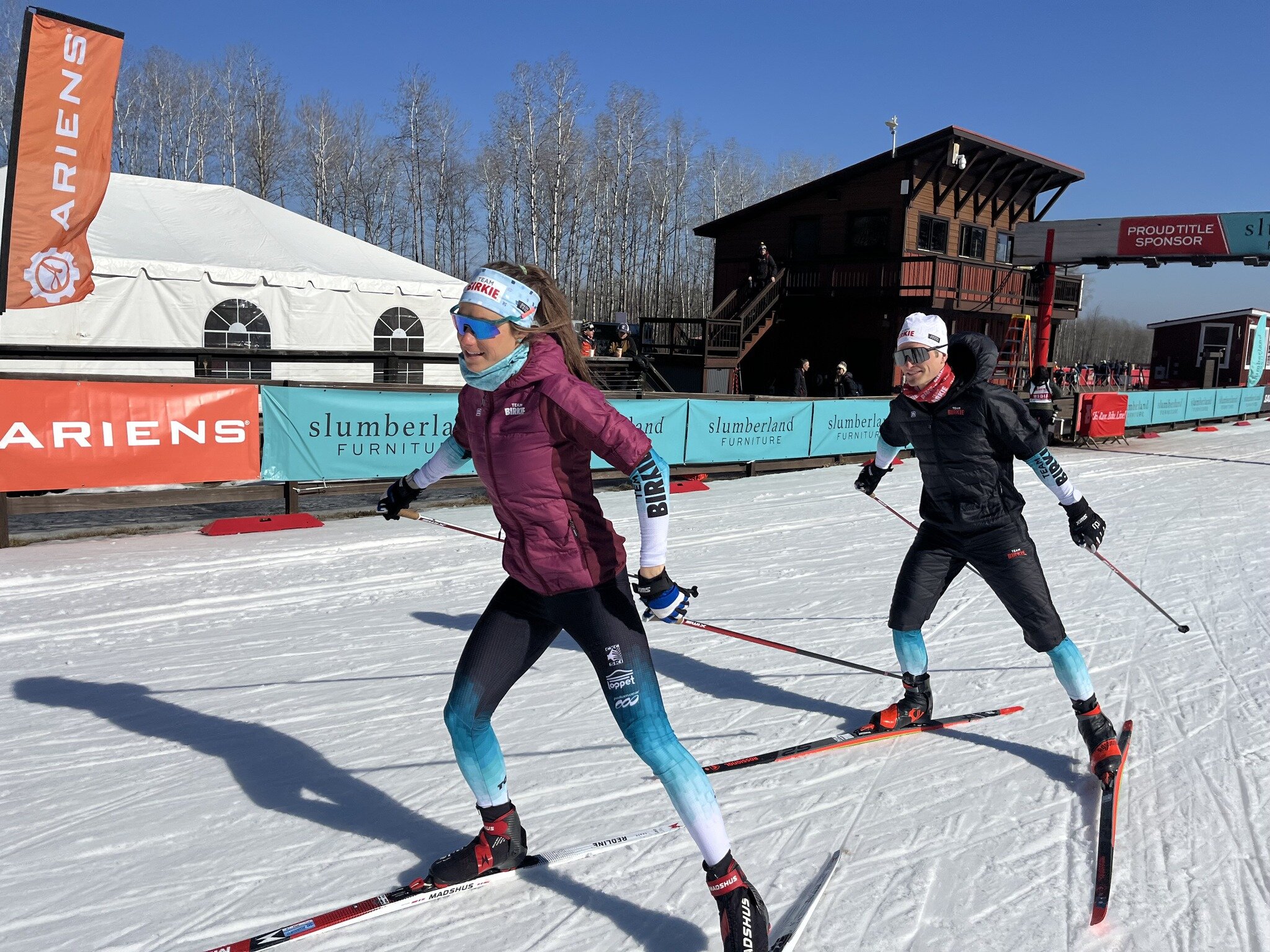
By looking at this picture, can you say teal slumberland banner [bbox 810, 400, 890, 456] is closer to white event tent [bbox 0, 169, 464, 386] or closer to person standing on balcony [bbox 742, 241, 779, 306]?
white event tent [bbox 0, 169, 464, 386]

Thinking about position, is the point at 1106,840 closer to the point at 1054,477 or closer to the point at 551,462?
the point at 1054,477

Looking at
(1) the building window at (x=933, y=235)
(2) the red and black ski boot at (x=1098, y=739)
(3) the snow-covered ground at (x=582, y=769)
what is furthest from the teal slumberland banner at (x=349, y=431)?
(1) the building window at (x=933, y=235)

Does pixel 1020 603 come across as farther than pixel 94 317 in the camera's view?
No

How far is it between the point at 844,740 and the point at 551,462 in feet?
7.36

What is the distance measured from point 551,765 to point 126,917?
61.9 inches

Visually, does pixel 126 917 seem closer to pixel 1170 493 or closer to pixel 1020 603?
pixel 1020 603

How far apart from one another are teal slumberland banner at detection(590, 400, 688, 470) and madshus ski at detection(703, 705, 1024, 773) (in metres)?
7.11

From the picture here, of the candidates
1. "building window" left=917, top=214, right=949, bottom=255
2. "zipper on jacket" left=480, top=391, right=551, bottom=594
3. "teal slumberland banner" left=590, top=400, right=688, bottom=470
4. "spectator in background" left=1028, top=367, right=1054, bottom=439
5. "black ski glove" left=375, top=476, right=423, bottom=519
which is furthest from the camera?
"building window" left=917, top=214, right=949, bottom=255

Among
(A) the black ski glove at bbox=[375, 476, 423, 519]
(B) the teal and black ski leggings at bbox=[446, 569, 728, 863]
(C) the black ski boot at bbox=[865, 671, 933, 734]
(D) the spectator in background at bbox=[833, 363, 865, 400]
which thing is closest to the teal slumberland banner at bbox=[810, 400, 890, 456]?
(D) the spectator in background at bbox=[833, 363, 865, 400]

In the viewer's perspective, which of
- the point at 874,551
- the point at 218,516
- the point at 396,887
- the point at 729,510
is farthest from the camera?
the point at 729,510

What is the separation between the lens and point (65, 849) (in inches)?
120

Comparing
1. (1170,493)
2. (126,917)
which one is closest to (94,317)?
(126,917)

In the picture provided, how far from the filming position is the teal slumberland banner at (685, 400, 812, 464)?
12.0 meters

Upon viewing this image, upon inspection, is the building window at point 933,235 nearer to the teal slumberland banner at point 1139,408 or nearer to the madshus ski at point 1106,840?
the teal slumberland banner at point 1139,408
